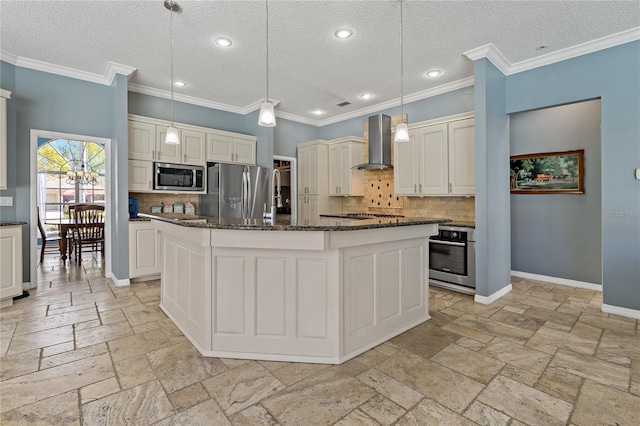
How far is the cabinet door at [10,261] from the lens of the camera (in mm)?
3373

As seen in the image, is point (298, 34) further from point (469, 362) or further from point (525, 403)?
point (525, 403)

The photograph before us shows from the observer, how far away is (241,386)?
198 cm

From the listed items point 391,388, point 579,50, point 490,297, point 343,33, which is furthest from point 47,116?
point 579,50

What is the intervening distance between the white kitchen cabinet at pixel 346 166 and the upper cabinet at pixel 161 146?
7.52 feet

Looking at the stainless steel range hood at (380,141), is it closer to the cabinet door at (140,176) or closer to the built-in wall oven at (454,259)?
the built-in wall oven at (454,259)

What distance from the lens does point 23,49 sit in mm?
3598

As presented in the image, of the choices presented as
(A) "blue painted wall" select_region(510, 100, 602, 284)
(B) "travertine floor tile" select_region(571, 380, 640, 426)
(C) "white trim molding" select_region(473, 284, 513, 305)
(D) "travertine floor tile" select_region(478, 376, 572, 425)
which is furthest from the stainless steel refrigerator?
(B) "travertine floor tile" select_region(571, 380, 640, 426)

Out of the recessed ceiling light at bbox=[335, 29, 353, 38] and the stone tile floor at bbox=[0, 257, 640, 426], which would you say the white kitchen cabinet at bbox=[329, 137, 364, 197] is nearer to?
the recessed ceiling light at bbox=[335, 29, 353, 38]

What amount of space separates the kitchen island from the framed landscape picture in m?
3.30

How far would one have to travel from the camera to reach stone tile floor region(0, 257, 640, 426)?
67.8 inches

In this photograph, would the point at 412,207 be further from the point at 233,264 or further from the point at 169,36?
the point at 169,36

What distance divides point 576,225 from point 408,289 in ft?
10.2

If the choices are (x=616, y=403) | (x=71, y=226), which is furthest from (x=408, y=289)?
(x=71, y=226)

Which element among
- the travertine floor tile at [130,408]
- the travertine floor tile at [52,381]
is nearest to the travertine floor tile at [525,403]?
the travertine floor tile at [130,408]
